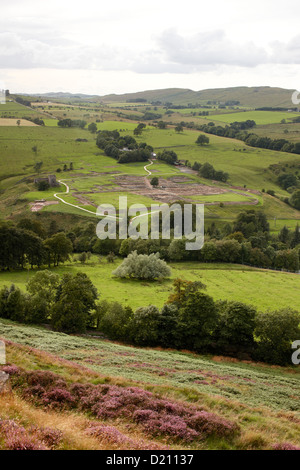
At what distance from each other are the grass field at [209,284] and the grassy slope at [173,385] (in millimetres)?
22126

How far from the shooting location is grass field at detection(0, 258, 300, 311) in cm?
5841

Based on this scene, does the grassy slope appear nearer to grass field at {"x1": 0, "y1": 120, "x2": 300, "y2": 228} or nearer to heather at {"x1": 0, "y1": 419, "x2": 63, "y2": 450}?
heather at {"x1": 0, "y1": 419, "x2": 63, "y2": 450}

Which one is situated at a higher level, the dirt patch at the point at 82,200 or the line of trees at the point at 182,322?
the dirt patch at the point at 82,200

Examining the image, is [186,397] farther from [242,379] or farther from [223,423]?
[242,379]

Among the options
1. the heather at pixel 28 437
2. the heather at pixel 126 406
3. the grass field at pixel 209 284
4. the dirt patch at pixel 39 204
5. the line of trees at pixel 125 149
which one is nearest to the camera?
the heather at pixel 28 437

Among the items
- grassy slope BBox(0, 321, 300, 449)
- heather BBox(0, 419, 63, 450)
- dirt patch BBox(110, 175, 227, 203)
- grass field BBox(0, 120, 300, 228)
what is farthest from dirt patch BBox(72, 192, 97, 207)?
heather BBox(0, 419, 63, 450)

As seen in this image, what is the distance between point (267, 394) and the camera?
81.5 feet

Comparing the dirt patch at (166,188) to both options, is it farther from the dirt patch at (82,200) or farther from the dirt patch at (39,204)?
the dirt patch at (39,204)

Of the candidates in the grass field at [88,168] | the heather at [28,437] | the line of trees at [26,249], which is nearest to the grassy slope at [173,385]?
the heather at [28,437]

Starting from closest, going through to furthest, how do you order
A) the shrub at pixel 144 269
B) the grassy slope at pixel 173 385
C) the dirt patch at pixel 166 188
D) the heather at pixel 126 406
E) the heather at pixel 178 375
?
the grassy slope at pixel 173 385 → the heather at pixel 126 406 → the heather at pixel 178 375 → the shrub at pixel 144 269 → the dirt patch at pixel 166 188

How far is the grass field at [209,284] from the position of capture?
2299 inches

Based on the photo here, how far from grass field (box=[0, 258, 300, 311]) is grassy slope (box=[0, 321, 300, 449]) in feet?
72.6

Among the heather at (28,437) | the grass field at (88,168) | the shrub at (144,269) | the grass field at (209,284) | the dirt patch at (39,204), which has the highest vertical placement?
the grass field at (88,168)
